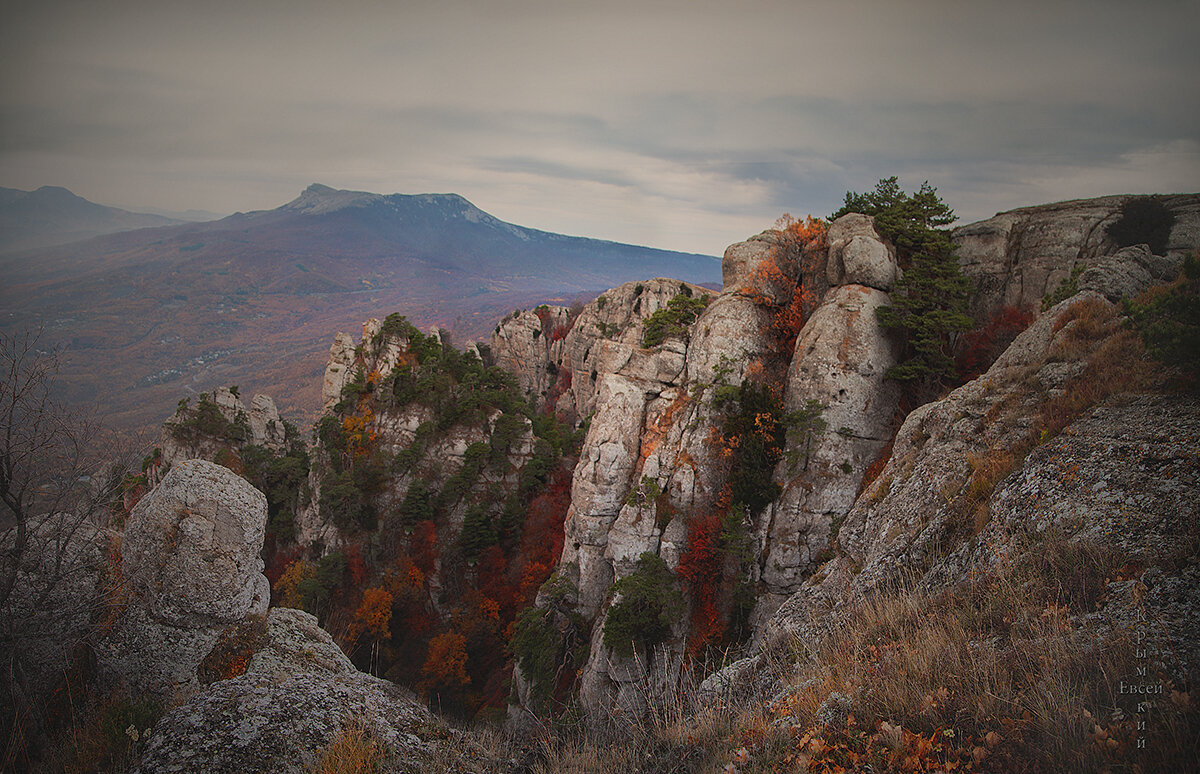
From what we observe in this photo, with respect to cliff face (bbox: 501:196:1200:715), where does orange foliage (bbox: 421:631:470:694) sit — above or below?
below

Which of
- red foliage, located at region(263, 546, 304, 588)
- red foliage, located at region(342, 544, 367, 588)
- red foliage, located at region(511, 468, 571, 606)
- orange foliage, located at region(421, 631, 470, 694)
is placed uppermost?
red foliage, located at region(511, 468, 571, 606)

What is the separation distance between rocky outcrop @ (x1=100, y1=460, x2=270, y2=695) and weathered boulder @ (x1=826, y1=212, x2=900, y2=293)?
21303mm

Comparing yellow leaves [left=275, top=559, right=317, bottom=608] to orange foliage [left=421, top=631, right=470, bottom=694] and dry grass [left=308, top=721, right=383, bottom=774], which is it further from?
dry grass [left=308, top=721, right=383, bottom=774]

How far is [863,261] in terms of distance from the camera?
1897 centimetres

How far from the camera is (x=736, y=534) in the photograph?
1706cm

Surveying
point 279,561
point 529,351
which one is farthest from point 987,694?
point 529,351

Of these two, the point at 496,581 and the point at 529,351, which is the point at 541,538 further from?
the point at 529,351

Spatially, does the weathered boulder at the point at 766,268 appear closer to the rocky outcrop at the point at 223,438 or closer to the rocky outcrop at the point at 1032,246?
the rocky outcrop at the point at 1032,246

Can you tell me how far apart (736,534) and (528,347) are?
185ft

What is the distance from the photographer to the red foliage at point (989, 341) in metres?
17.1

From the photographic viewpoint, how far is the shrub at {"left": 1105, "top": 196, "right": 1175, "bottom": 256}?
1605 cm

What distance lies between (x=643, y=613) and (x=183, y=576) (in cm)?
1404

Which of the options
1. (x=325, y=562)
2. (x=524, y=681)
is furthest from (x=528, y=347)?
(x=524, y=681)

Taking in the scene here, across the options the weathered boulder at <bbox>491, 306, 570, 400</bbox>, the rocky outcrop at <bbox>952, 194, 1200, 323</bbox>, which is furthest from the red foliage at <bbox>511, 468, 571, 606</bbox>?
the weathered boulder at <bbox>491, 306, 570, 400</bbox>
